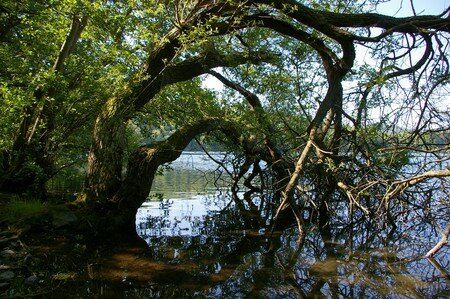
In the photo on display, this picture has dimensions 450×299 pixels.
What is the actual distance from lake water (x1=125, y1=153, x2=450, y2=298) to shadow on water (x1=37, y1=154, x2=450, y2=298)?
15 millimetres

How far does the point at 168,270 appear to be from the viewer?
648 centimetres

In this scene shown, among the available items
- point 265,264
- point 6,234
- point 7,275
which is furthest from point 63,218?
point 265,264

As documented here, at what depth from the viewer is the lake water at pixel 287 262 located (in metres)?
5.59

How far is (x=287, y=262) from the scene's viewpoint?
7074 millimetres

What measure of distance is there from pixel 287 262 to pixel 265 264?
17.4 inches

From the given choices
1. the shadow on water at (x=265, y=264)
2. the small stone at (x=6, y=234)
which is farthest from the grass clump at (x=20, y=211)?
the shadow on water at (x=265, y=264)

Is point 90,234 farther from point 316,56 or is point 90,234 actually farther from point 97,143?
point 316,56

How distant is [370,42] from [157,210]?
9170mm

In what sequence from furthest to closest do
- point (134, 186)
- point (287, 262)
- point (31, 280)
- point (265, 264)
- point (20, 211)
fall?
point (134, 186)
point (20, 211)
point (287, 262)
point (265, 264)
point (31, 280)

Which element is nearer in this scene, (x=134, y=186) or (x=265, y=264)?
(x=265, y=264)

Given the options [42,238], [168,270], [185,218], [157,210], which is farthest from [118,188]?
[157,210]

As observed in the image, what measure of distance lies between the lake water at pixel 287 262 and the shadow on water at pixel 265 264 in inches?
→ 0.6

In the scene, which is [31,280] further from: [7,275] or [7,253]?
[7,253]

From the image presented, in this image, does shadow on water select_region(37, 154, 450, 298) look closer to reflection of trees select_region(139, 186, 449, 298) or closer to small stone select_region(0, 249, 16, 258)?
reflection of trees select_region(139, 186, 449, 298)
